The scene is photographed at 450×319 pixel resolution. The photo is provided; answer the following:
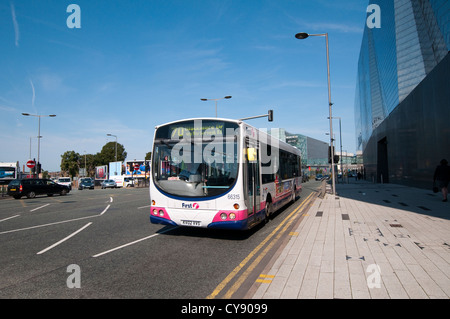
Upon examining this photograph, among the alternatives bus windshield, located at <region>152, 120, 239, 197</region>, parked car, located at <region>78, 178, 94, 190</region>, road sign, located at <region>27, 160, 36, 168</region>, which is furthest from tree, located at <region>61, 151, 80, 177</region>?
bus windshield, located at <region>152, 120, 239, 197</region>

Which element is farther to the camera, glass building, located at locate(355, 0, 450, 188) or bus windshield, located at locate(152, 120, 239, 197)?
glass building, located at locate(355, 0, 450, 188)

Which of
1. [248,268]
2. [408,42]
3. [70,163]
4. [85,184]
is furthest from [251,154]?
[70,163]

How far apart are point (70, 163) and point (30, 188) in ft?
212

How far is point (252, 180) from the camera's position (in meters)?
7.33

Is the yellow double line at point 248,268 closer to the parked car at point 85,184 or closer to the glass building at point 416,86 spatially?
the glass building at point 416,86

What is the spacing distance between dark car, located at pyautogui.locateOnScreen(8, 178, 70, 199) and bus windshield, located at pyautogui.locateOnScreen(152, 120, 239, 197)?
767 inches

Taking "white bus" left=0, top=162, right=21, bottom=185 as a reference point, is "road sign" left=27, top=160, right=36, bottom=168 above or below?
above

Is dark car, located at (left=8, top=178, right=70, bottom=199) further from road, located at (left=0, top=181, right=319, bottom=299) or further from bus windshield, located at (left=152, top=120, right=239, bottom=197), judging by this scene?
bus windshield, located at (left=152, top=120, right=239, bottom=197)

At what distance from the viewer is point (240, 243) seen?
673cm

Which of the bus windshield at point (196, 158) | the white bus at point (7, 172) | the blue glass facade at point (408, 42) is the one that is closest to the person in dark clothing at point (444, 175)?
the blue glass facade at point (408, 42)

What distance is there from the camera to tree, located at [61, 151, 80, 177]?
79.2m

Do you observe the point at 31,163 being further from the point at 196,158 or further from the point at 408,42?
the point at 408,42

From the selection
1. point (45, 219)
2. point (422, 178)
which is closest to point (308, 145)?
point (422, 178)
